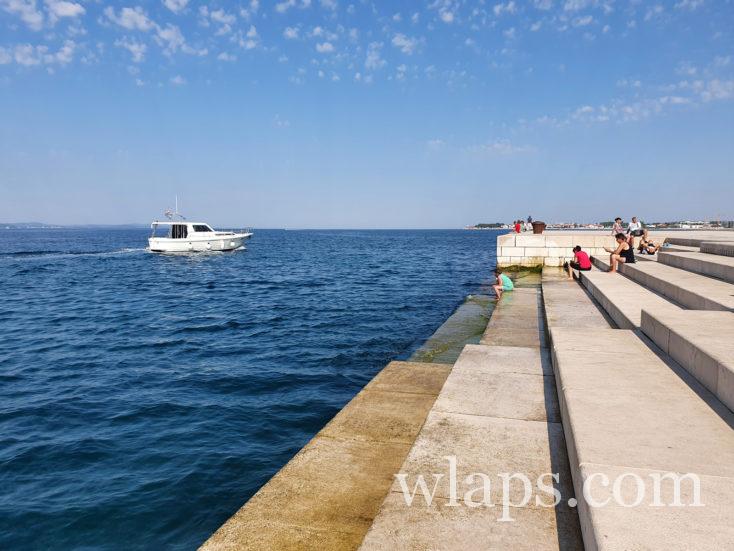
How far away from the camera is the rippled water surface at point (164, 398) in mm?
5188

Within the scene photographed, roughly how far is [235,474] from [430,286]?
774 inches

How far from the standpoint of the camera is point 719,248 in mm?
12086

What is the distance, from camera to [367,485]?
3836 mm

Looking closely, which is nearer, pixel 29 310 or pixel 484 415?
pixel 484 415

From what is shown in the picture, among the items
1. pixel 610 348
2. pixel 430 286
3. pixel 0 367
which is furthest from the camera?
pixel 430 286

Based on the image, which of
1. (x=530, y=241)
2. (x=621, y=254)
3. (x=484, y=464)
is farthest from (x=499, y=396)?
(x=530, y=241)

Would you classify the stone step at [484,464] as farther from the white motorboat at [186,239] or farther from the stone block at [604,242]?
the white motorboat at [186,239]

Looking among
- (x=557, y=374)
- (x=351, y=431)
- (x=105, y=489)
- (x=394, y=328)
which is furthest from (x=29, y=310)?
(x=557, y=374)

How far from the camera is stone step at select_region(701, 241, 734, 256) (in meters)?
11.3

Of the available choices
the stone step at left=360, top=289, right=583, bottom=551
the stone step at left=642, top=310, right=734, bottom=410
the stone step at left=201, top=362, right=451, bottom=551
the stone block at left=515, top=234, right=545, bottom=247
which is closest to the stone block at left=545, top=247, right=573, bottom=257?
the stone block at left=515, top=234, right=545, bottom=247

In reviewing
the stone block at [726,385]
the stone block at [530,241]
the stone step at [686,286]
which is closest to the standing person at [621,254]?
the stone step at [686,286]

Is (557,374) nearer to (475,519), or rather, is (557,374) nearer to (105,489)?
(475,519)

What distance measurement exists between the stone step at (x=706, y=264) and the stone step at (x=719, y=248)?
28 cm

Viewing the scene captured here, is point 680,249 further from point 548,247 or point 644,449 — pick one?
point 644,449
